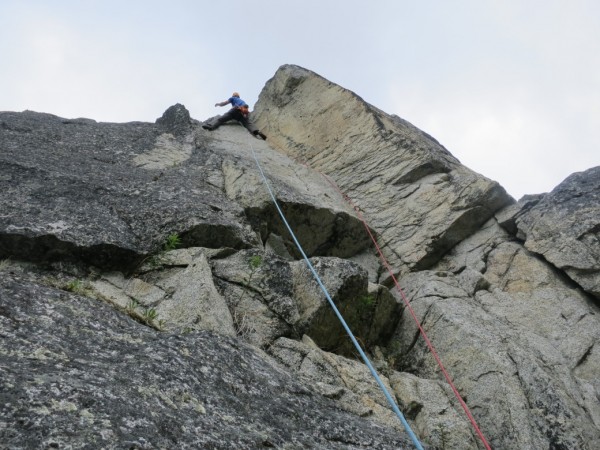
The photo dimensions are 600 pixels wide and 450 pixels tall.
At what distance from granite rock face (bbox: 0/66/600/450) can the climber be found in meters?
1.66

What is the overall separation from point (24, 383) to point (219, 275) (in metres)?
3.63

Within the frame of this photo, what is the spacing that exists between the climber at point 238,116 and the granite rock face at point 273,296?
1658mm

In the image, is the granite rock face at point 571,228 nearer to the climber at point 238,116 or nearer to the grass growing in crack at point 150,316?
the grass growing in crack at point 150,316

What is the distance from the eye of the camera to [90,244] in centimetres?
674

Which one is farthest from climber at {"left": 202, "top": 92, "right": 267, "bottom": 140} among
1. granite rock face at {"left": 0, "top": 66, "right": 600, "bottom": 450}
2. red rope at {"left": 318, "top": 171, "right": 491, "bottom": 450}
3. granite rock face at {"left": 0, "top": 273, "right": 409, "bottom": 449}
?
granite rock face at {"left": 0, "top": 273, "right": 409, "bottom": 449}

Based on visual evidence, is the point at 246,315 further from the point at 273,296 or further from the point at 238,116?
the point at 238,116

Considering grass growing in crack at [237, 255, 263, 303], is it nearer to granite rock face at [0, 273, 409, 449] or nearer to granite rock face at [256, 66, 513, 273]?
granite rock face at [0, 273, 409, 449]

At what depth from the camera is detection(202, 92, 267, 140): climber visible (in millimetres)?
14928

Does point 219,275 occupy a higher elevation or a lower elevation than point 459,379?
higher

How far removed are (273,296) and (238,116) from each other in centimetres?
979

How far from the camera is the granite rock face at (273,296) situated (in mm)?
3938

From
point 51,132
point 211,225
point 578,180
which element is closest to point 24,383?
point 211,225

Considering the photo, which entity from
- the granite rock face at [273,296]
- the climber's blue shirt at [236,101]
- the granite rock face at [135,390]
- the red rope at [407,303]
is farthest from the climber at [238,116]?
the granite rock face at [135,390]

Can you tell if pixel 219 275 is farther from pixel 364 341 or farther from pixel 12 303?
pixel 12 303
